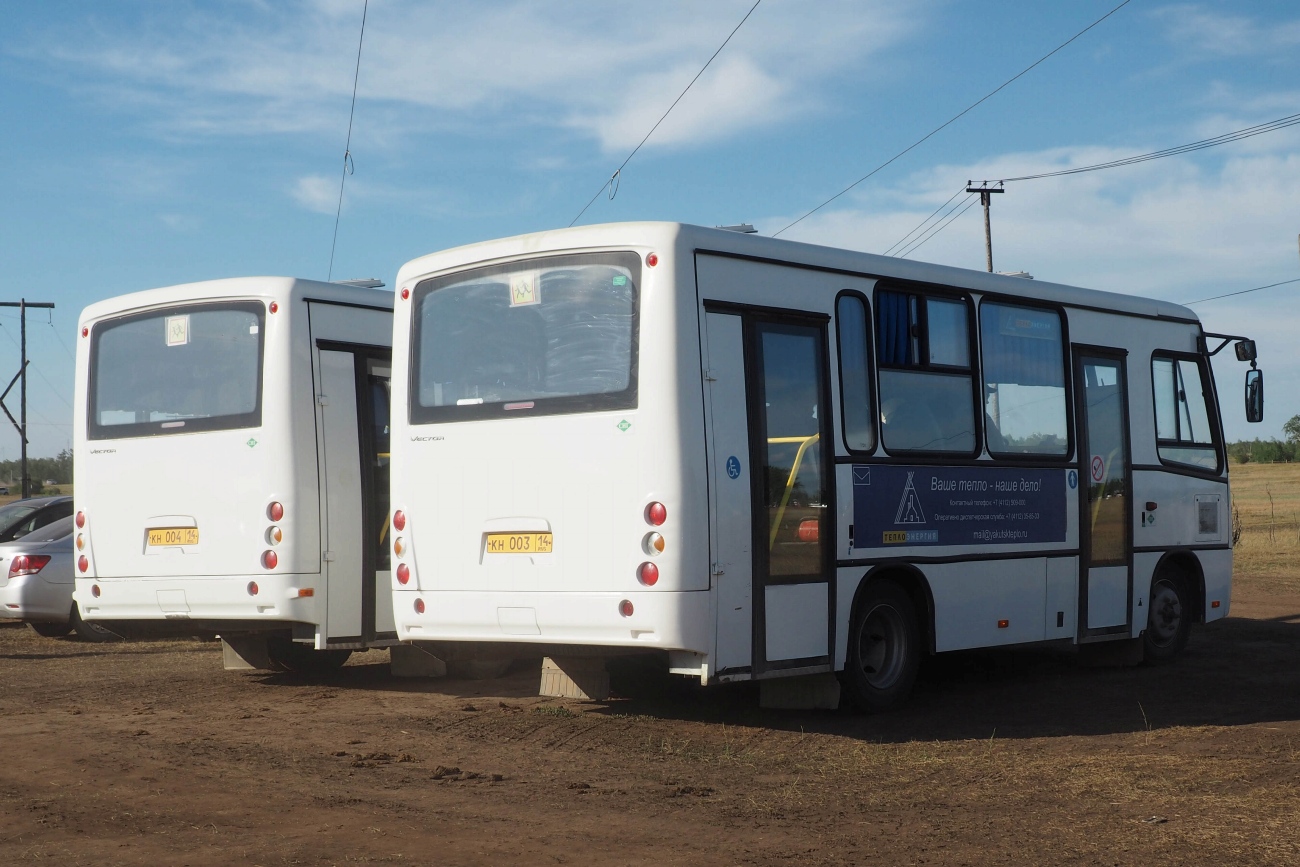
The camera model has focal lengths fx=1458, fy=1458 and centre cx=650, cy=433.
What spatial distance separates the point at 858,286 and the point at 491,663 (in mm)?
4875

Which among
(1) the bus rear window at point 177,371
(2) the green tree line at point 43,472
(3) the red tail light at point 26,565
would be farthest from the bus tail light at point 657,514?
(2) the green tree line at point 43,472

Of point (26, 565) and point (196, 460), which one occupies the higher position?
point (196, 460)

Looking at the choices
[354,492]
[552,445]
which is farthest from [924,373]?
[354,492]

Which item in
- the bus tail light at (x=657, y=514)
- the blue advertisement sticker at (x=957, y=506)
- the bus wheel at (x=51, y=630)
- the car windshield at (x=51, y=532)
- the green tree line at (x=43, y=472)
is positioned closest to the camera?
the bus tail light at (x=657, y=514)

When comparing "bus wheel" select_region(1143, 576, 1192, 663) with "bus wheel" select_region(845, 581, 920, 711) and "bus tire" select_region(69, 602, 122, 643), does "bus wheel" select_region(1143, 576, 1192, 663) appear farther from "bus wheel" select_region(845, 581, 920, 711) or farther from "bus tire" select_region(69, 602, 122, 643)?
"bus tire" select_region(69, 602, 122, 643)

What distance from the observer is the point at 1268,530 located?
1490 inches

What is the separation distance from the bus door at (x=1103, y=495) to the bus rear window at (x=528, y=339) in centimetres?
487

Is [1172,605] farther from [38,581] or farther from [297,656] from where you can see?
[38,581]

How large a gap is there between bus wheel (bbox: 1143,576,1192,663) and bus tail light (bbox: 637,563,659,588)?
239 inches

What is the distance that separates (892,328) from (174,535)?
576 centimetres

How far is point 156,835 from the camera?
6.21 m

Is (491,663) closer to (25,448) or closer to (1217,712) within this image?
(1217,712)

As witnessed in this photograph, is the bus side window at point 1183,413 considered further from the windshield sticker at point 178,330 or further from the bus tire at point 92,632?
the bus tire at point 92,632

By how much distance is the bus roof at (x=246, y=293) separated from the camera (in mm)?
11102
